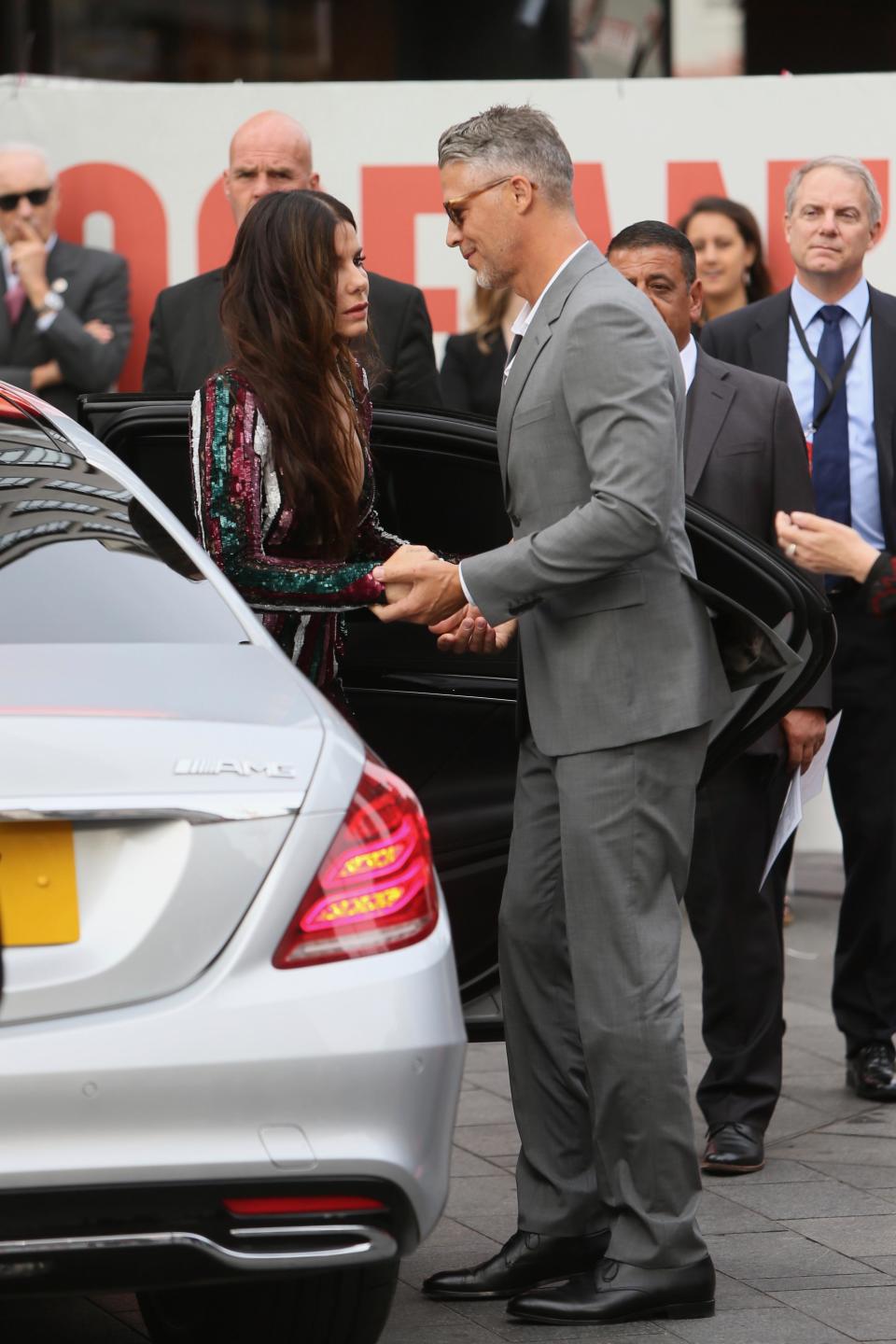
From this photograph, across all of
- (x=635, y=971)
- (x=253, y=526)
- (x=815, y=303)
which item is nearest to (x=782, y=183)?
(x=815, y=303)

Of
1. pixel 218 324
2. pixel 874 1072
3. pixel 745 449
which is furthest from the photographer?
pixel 218 324

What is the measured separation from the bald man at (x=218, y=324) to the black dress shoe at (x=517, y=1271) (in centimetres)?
241

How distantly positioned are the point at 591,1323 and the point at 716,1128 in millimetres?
1172

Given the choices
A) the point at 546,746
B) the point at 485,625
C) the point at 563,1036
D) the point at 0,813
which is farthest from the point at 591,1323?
the point at 0,813

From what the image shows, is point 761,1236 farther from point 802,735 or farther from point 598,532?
point 598,532

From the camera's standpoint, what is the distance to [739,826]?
4977 mm

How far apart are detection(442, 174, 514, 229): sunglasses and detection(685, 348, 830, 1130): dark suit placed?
1.22 m

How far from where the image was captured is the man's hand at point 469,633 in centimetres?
406

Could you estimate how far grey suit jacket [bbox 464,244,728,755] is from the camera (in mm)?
3617

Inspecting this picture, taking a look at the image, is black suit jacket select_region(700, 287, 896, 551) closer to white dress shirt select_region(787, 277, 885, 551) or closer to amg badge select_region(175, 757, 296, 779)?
white dress shirt select_region(787, 277, 885, 551)

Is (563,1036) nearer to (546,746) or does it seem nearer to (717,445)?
(546,746)

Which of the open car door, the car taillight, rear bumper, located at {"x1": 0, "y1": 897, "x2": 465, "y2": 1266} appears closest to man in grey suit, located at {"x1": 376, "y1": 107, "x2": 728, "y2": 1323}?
the open car door

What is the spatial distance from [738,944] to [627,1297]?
4.47ft

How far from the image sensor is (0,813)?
2732 millimetres
